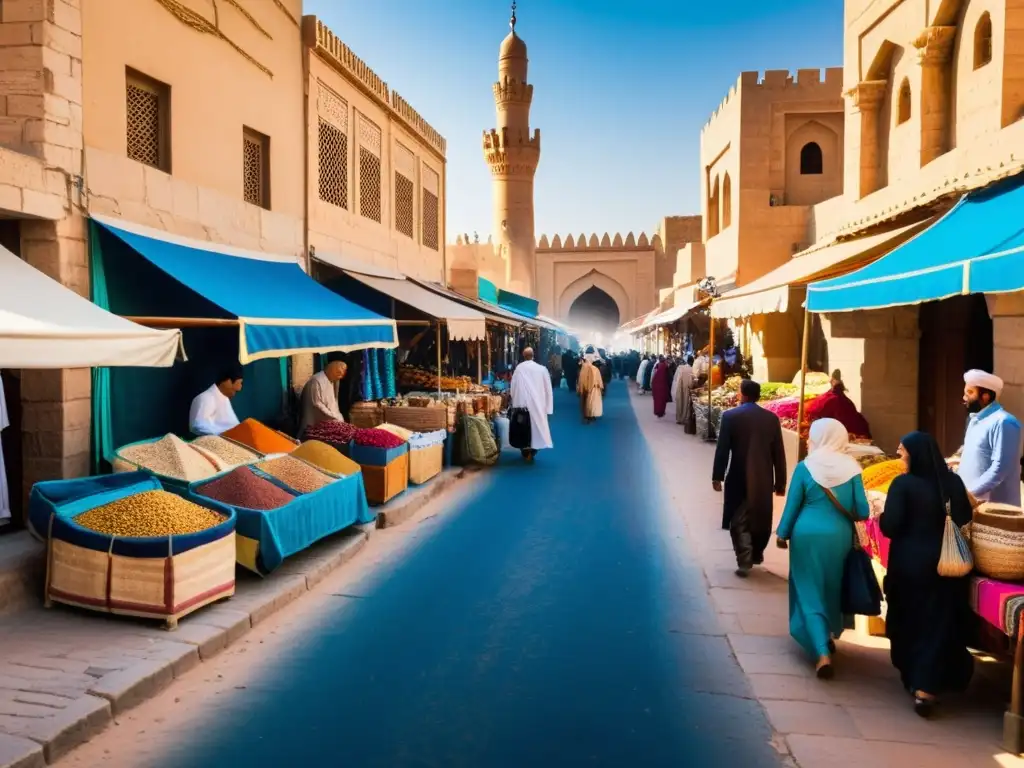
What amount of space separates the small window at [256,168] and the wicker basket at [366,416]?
8.46ft

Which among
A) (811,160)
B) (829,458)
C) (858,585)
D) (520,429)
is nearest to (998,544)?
(858,585)

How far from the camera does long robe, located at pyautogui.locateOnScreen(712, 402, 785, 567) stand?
5430 millimetres

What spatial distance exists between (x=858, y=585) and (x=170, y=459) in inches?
173

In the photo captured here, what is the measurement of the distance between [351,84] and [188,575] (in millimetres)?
8591

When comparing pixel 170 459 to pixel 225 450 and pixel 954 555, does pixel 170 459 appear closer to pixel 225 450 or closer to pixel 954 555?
pixel 225 450

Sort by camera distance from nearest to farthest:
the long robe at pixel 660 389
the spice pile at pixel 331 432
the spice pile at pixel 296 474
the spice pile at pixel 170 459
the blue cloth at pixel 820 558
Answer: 1. the blue cloth at pixel 820 558
2. the spice pile at pixel 170 459
3. the spice pile at pixel 296 474
4. the spice pile at pixel 331 432
5. the long robe at pixel 660 389

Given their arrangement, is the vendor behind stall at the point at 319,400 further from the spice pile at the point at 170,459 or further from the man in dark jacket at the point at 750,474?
the man in dark jacket at the point at 750,474

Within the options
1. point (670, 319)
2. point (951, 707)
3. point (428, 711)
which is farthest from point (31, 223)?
point (670, 319)

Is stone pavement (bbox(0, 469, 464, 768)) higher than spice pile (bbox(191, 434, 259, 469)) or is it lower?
lower

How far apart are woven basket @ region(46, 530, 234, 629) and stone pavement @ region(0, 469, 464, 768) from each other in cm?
9

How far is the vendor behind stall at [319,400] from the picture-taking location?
27.3 feet

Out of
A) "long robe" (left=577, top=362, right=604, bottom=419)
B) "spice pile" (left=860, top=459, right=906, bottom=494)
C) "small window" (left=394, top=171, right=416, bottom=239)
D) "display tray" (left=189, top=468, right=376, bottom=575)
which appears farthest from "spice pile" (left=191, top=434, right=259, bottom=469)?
"long robe" (left=577, top=362, right=604, bottom=419)

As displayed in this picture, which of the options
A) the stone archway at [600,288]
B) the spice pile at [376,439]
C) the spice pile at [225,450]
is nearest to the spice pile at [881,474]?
the spice pile at [376,439]

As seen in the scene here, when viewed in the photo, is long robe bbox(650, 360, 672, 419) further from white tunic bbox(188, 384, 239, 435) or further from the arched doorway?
the arched doorway
